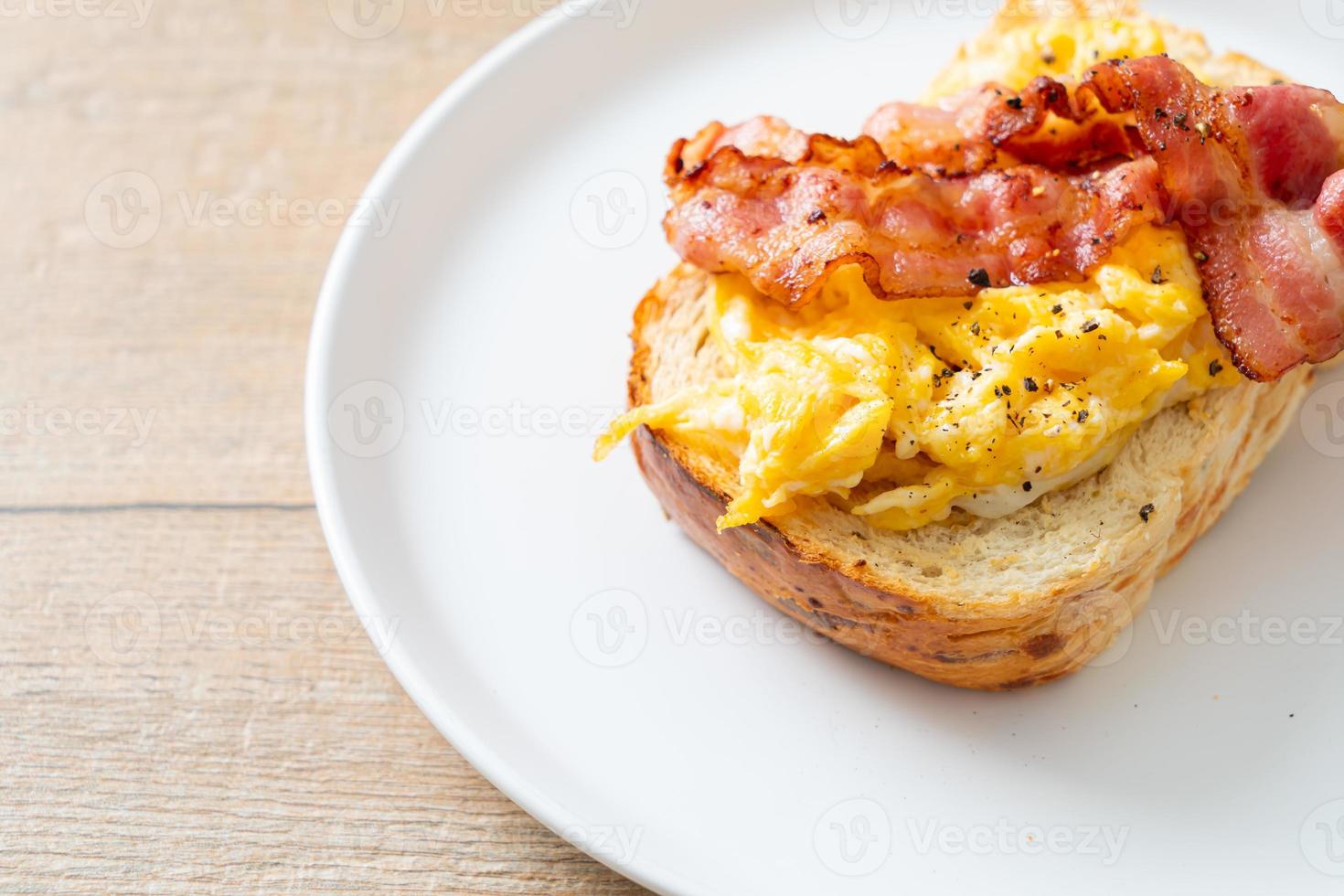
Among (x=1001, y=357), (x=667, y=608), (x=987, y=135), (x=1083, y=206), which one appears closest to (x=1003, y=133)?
(x=987, y=135)

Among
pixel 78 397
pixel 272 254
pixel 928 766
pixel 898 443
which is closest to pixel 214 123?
pixel 272 254

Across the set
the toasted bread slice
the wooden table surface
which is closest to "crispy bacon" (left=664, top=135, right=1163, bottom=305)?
the toasted bread slice

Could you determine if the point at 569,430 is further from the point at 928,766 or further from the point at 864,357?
the point at 928,766

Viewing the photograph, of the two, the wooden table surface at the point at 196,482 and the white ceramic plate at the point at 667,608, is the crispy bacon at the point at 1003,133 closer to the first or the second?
the white ceramic plate at the point at 667,608

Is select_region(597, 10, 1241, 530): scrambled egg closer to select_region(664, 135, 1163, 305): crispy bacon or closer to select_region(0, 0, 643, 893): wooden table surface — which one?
select_region(664, 135, 1163, 305): crispy bacon

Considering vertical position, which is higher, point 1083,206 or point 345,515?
point 1083,206

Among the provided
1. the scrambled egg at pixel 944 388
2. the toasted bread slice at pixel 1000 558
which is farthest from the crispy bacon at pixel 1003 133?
the toasted bread slice at pixel 1000 558

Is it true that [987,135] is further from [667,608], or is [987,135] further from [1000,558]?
[667,608]
